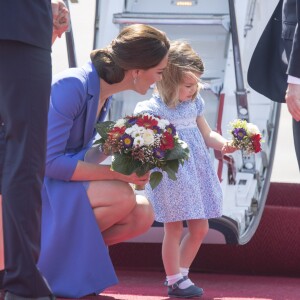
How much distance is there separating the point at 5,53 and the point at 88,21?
312cm

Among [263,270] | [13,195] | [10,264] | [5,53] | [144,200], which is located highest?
[5,53]

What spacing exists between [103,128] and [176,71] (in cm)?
67

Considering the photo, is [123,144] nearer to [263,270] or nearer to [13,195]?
[13,195]

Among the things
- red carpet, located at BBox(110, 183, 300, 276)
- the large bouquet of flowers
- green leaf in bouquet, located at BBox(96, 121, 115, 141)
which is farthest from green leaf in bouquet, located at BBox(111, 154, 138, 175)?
red carpet, located at BBox(110, 183, 300, 276)

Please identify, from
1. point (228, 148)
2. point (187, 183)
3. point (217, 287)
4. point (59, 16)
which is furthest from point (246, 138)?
point (59, 16)

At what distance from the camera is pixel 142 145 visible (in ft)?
12.1

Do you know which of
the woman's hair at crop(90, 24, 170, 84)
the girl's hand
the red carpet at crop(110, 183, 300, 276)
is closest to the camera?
the woman's hair at crop(90, 24, 170, 84)

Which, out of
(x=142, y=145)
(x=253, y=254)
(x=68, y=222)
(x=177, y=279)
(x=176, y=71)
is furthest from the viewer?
(x=253, y=254)

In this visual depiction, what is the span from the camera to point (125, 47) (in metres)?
3.91

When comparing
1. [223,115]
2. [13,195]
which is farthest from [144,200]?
[223,115]

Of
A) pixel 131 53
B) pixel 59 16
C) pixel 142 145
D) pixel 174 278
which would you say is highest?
pixel 59 16

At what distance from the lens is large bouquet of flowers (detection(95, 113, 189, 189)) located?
3.70 m

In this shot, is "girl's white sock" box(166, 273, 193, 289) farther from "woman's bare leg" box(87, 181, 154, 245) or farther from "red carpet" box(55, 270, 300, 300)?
"woman's bare leg" box(87, 181, 154, 245)

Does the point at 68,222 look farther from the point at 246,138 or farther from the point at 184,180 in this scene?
the point at 246,138
